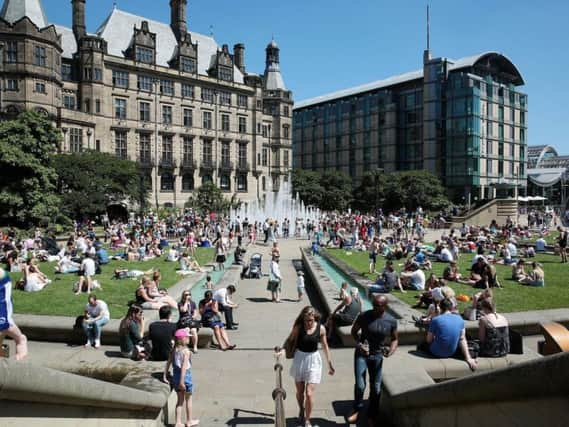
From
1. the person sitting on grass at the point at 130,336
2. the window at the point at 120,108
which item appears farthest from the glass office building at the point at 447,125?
the person sitting on grass at the point at 130,336

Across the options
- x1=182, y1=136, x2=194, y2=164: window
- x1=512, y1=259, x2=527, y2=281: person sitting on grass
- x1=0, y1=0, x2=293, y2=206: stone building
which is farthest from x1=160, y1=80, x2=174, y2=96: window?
x1=512, y1=259, x2=527, y2=281: person sitting on grass

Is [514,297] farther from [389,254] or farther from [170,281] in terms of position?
[170,281]

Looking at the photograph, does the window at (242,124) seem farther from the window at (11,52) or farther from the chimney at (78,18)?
the window at (11,52)

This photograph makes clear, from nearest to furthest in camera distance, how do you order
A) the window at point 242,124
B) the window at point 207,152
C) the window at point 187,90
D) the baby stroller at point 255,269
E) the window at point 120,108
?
1. the baby stroller at point 255,269
2. the window at point 120,108
3. the window at point 187,90
4. the window at point 207,152
5. the window at point 242,124

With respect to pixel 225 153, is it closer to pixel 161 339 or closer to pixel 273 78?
pixel 273 78

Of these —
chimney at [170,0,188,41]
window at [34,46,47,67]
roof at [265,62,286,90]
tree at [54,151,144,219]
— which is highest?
chimney at [170,0,188,41]

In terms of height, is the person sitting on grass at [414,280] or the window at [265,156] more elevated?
the window at [265,156]

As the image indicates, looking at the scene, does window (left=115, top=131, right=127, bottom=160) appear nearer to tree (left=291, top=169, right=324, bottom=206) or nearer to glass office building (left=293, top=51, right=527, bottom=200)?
tree (left=291, top=169, right=324, bottom=206)

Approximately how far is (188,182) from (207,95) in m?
13.7

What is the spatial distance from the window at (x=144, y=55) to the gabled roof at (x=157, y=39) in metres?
1.96

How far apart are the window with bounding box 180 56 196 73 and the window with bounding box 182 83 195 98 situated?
7.05ft

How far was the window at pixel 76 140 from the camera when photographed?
5434 centimetres

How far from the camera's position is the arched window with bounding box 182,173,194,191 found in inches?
2692

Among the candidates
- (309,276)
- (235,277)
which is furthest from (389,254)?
(235,277)
